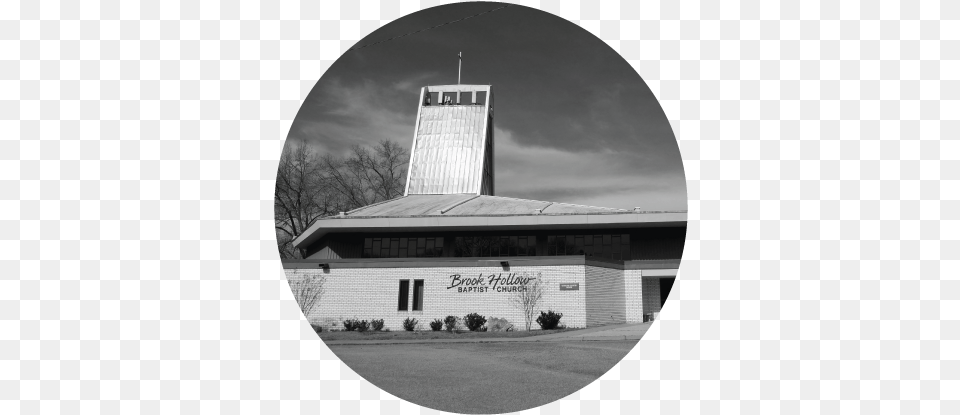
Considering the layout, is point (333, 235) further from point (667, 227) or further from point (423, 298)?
point (667, 227)

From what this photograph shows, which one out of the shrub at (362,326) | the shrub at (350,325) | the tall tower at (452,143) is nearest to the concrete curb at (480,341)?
the shrub at (350,325)

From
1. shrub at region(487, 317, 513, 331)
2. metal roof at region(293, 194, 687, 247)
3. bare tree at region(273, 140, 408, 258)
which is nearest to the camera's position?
bare tree at region(273, 140, 408, 258)

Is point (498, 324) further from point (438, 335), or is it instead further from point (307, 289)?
point (307, 289)

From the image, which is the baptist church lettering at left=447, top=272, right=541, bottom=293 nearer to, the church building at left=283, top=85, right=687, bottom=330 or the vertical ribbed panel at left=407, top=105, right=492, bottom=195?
the church building at left=283, top=85, right=687, bottom=330

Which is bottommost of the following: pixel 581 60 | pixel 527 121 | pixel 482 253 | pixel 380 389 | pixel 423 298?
pixel 380 389

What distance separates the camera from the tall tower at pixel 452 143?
8.80 m

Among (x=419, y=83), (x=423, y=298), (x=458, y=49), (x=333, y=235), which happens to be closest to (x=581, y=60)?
(x=458, y=49)

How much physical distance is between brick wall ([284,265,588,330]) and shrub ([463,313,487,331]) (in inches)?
4.5

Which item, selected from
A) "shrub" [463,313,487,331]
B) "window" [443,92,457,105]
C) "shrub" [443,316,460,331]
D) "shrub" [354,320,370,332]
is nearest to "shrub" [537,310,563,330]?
"shrub" [463,313,487,331]

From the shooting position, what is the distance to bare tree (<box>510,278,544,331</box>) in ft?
36.5

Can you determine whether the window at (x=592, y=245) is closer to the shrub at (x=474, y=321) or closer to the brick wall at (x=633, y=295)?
the brick wall at (x=633, y=295)

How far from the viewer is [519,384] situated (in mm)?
6871

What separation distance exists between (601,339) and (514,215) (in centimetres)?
235

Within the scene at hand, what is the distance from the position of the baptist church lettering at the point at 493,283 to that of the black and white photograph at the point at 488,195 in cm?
4
